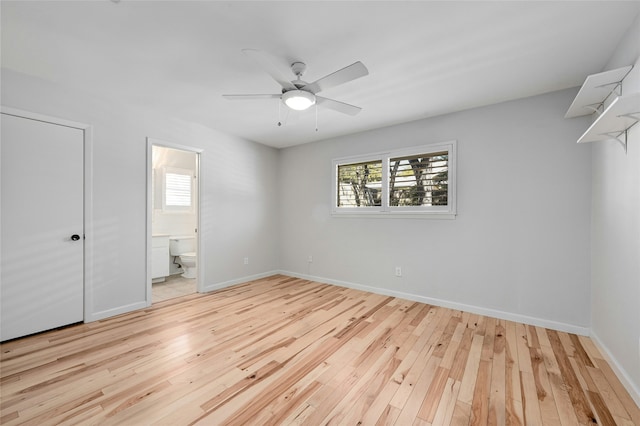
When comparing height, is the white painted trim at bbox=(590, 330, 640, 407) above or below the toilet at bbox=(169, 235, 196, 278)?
below

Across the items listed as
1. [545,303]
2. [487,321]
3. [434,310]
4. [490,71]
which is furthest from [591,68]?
[434,310]

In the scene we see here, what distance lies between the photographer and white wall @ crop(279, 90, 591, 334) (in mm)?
2730

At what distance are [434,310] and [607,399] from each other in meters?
1.64

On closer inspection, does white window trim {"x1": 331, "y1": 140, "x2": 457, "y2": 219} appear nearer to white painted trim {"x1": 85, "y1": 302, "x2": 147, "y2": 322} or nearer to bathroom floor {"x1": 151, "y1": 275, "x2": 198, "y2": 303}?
bathroom floor {"x1": 151, "y1": 275, "x2": 198, "y2": 303}

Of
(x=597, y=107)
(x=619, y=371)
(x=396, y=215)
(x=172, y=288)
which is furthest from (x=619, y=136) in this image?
(x=172, y=288)

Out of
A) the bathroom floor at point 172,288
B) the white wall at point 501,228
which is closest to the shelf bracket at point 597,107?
the white wall at point 501,228

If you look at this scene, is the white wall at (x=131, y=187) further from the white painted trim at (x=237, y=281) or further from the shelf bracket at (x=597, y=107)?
the shelf bracket at (x=597, y=107)

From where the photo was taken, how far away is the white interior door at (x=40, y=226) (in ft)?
8.12

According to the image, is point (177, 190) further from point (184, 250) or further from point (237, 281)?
point (237, 281)

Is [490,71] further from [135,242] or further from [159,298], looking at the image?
[159,298]

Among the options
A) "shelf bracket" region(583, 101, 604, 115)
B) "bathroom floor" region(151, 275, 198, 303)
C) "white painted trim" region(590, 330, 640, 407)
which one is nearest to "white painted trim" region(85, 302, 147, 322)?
"bathroom floor" region(151, 275, 198, 303)

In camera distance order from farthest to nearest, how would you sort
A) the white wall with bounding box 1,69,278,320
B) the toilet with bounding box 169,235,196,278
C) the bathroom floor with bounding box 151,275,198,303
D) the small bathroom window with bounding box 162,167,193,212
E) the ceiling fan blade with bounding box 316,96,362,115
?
the small bathroom window with bounding box 162,167,193,212 < the toilet with bounding box 169,235,196,278 < the bathroom floor with bounding box 151,275,198,303 < the white wall with bounding box 1,69,278,320 < the ceiling fan blade with bounding box 316,96,362,115

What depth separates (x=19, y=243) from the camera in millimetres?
2523

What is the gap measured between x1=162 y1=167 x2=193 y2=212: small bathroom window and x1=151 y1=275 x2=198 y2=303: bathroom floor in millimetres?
1390
